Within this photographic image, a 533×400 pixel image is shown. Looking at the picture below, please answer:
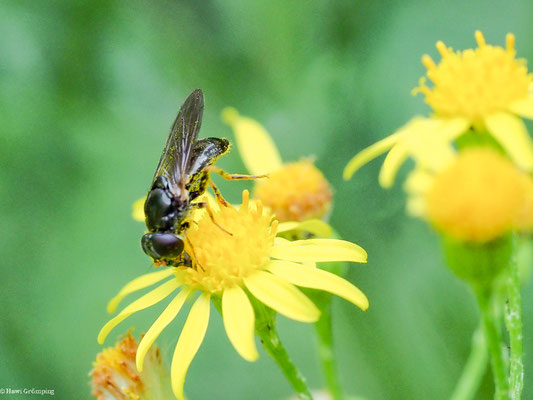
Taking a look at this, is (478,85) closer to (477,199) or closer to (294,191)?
(477,199)

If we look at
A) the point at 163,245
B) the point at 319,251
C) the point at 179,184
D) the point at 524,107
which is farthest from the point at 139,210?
the point at 524,107

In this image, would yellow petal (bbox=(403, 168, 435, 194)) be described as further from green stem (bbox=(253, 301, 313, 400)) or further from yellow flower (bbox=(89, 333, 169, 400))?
yellow flower (bbox=(89, 333, 169, 400))

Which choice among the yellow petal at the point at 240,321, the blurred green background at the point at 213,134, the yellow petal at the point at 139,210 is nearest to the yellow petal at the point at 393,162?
the yellow petal at the point at 240,321

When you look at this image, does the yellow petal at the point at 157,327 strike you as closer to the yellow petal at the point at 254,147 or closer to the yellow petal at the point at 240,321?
the yellow petal at the point at 240,321

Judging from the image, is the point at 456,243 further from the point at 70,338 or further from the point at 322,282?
the point at 70,338

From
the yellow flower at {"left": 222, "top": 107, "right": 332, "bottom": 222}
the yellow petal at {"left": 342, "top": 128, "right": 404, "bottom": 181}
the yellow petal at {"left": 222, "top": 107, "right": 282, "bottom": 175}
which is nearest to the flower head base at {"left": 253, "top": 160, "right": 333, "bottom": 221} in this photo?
the yellow flower at {"left": 222, "top": 107, "right": 332, "bottom": 222}

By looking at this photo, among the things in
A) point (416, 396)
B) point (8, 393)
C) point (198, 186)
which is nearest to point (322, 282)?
point (198, 186)
